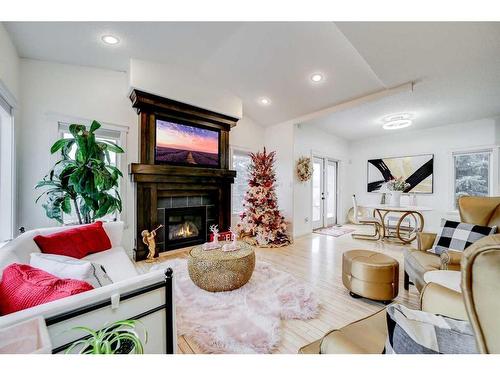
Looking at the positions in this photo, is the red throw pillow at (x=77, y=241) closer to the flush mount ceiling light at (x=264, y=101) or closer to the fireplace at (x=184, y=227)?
the fireplace at (x=184, y=227)

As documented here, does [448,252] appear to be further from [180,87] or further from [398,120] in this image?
[180,87]

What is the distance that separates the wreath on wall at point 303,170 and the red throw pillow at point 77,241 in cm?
381

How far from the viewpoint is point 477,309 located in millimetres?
560

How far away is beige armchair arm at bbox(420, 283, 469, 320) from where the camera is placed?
3.32ft

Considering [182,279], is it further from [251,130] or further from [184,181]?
[251,130]

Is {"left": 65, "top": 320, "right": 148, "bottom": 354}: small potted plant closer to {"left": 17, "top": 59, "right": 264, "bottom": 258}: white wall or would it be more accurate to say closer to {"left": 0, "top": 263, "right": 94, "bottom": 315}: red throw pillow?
{"left": 0, "top": 263, "right": 94, "bottom": 315}: red throw pillow

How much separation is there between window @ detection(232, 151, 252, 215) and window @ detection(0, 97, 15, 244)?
133 inches

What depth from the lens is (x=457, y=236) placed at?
210 centimetres

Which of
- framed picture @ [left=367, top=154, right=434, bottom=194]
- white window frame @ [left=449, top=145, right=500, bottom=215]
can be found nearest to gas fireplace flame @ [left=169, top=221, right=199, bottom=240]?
framed picture @ [left=367, top=154, right=434, bottom=194]

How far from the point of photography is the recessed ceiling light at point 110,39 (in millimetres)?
2566

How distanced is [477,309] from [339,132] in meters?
6.00

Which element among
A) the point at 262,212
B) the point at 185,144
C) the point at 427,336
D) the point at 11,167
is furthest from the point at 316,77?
the point at 11,167
